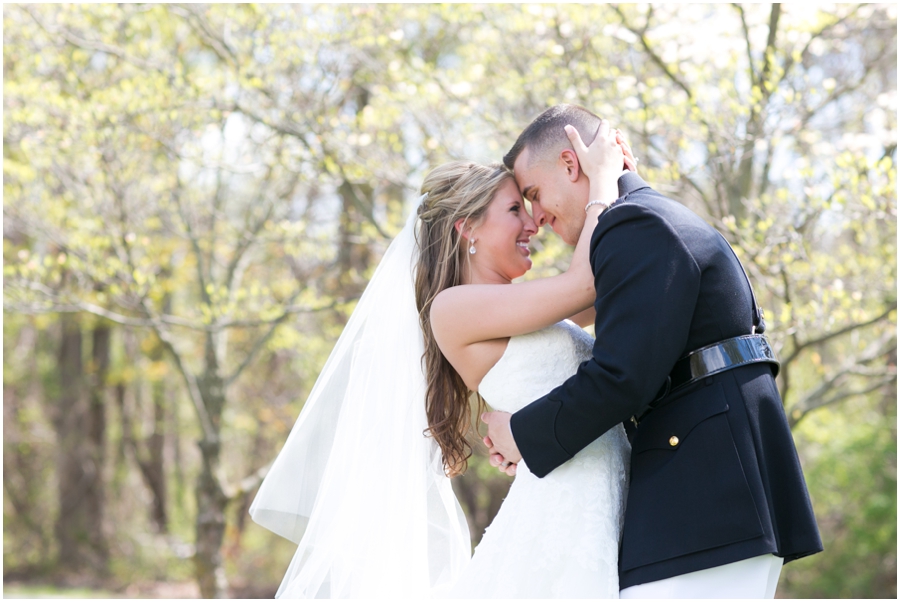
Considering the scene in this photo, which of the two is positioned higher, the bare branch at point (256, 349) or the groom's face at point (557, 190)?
the groom's face at point (557, 190)

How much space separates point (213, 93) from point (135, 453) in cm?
1031

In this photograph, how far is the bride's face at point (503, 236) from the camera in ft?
9.45

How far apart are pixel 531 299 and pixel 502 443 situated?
0.48 meters

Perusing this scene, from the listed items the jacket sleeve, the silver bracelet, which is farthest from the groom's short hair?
the jacket sleeve

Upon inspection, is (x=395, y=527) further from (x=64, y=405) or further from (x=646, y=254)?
(x=64, y=405)

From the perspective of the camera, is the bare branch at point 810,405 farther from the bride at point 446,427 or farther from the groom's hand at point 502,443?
the groom's hand at point 502,443

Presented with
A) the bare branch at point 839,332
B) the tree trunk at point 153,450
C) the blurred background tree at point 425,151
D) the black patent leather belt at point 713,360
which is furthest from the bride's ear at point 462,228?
the tree trunk at point 153,450

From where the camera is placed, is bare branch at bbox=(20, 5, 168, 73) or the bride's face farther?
bare branch at bbox=(20, 5, 168, 73)

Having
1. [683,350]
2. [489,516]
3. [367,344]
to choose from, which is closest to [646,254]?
[683,350]

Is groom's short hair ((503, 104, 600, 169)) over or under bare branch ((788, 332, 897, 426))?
over

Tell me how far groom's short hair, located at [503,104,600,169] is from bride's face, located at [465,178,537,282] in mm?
193

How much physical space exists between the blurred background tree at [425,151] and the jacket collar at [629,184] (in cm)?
245

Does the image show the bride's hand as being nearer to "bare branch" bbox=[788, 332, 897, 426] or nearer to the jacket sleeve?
the jacket sleeve

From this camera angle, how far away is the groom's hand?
2.52 meters
